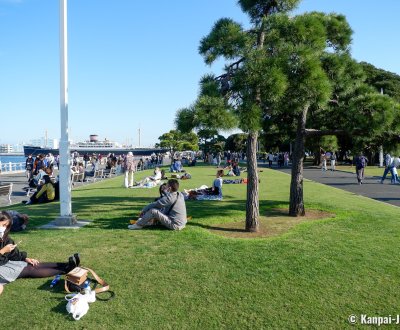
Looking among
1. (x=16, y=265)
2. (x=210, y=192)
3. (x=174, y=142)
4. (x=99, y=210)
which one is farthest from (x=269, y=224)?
(x=174, y=142)

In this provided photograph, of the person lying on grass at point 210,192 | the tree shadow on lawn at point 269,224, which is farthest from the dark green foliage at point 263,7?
the person lying on grass at point 210,192

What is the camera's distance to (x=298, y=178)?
9.60 metres

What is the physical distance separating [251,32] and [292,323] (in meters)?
6.01

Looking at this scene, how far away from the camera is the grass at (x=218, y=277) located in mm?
3980

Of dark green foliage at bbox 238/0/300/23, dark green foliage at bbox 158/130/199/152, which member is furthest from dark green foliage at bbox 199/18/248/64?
dark green foliage at bbox 158/130/199/152

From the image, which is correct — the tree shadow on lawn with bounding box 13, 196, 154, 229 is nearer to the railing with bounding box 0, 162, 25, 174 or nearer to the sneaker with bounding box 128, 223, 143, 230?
the sneaker with bounding box 128, 223, 143, 230

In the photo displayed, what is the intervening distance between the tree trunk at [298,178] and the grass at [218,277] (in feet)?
3.69

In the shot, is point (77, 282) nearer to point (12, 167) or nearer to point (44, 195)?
point (44, 195)

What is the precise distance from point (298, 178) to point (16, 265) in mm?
6936

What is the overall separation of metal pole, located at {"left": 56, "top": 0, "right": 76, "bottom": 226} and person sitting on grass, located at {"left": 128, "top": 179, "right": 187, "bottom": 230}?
147 centimetres

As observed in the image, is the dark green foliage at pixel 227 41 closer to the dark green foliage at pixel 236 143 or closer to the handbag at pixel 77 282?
the handbag at pixel 77 282

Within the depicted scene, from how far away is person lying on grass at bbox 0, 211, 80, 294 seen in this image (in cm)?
472

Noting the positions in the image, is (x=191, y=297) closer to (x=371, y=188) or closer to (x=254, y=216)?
(x=254, y=216)

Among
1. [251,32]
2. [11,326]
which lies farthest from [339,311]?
[251,32]
